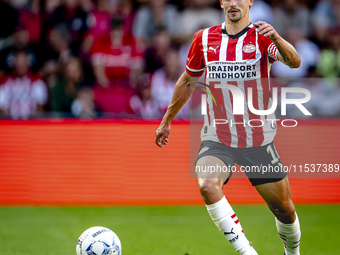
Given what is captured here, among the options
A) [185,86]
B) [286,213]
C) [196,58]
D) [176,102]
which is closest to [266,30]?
[196,58]

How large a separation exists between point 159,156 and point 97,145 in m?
1.00

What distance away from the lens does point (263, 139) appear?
393 centimetres

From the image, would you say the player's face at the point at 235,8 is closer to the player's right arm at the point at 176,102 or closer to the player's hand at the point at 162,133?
the player's right arm at the point at 176,102

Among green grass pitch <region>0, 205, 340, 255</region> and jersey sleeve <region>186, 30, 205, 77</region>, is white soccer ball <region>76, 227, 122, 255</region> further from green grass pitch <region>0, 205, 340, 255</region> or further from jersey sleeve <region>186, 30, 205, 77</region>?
jersey sleeve <region>186, 30, 205, 77</region>

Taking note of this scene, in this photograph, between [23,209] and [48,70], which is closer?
[23,209]

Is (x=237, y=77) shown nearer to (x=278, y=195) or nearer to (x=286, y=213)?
(x=278, y=195)

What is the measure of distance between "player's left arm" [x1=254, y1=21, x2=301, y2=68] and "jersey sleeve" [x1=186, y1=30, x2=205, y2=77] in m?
0.72

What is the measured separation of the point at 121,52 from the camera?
8398 mm

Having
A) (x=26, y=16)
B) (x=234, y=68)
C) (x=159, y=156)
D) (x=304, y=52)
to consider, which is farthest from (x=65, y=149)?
(x=304, y=52)

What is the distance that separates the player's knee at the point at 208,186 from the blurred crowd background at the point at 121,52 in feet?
12.9

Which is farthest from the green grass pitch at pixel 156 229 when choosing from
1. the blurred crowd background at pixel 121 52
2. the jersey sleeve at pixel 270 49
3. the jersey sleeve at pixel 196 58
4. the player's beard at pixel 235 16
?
the player's beard at pixel 235 16

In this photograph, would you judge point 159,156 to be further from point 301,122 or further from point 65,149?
point 301,122

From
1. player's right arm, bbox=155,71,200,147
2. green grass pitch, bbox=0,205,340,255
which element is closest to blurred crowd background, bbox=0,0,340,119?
green grass pitch, bbox=0,205,340,255

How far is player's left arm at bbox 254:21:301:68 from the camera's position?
3316 mm
